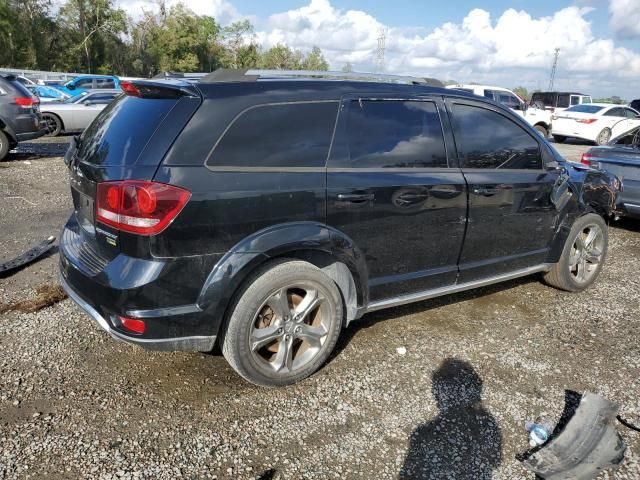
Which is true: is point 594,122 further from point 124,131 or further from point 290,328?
point 124,131

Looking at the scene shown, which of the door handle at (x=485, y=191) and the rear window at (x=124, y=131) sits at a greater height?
the rear window at (x=124, y=131)

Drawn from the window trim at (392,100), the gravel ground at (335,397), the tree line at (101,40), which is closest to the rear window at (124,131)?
the window trim at (392,100)

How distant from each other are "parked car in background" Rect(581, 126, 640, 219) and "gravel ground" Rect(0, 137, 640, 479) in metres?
2.50

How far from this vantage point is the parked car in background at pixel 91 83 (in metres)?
19.8

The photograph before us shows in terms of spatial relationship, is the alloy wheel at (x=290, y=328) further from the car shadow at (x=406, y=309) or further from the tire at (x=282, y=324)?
the car shadow at (x=406, y=309)

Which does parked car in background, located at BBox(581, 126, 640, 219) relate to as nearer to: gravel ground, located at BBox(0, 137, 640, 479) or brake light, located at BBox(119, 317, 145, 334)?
gravel ground, located at BBox(0, 137, 640, 479)

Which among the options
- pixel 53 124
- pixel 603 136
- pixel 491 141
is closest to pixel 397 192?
pixel 491 141

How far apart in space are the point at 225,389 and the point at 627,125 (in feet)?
66.4

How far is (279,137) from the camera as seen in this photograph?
2.88 meters

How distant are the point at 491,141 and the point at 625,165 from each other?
373cm

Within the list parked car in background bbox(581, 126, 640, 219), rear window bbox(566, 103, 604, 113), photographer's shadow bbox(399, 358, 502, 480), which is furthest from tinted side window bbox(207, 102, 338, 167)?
rear window bbox(566, 103, 604, 113)

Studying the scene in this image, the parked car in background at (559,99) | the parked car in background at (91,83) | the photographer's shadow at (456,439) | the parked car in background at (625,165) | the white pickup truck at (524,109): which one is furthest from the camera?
the parked car in background at (559,99)

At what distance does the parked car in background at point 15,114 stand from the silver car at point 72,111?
13.6 ft

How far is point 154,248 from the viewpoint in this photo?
2.55 m
